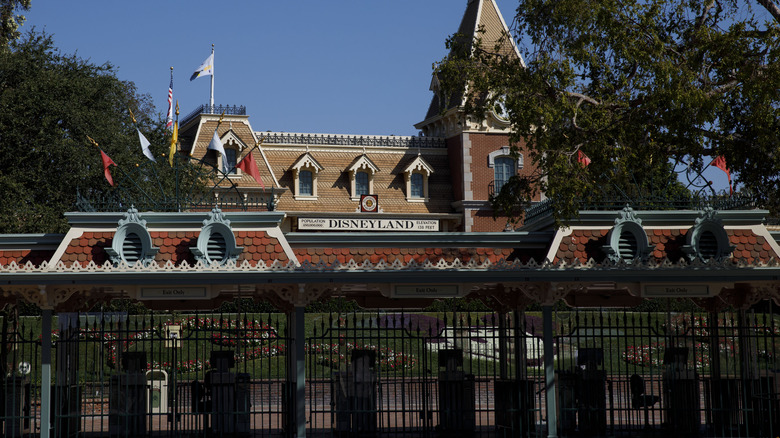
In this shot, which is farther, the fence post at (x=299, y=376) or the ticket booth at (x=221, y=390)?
the ticket booth at (x=221, y=390)

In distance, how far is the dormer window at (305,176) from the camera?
156 ft

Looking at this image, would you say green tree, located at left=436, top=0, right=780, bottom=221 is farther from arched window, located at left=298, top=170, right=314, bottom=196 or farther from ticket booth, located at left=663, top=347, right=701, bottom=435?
arched window, located at left=298, top=170, right=314, bottom=196

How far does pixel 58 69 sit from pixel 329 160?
773 inches

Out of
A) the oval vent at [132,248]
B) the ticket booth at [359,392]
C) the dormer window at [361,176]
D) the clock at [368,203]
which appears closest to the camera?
the oval vent at [132,248]

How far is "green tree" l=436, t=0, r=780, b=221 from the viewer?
13.4 meters

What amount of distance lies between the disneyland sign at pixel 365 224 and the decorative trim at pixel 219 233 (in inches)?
1224

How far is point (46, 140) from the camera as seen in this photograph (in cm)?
2920

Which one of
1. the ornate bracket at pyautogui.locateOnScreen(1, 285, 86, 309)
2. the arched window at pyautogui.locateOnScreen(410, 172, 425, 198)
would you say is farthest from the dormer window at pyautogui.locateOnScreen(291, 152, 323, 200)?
the ornate bracket at pyautogui.locateOnScreen(1, 285, 86, 309)

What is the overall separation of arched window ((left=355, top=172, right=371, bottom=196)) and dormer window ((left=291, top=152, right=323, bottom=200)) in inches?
87.9

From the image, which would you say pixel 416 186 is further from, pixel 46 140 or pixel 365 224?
pixel 46 140

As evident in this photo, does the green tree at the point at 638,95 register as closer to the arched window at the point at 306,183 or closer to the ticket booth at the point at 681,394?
the ticket booth at the point at 681,394

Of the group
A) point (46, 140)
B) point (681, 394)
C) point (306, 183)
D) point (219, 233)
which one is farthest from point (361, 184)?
point (219, 233)

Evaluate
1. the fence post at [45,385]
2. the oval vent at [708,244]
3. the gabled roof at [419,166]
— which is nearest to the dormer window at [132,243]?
the fence post at [45,385]

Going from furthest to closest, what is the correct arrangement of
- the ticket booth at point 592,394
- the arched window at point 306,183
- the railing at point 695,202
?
the arched window at point 306,183, the ticket booth at point 592,394, the railing at point 695,202
